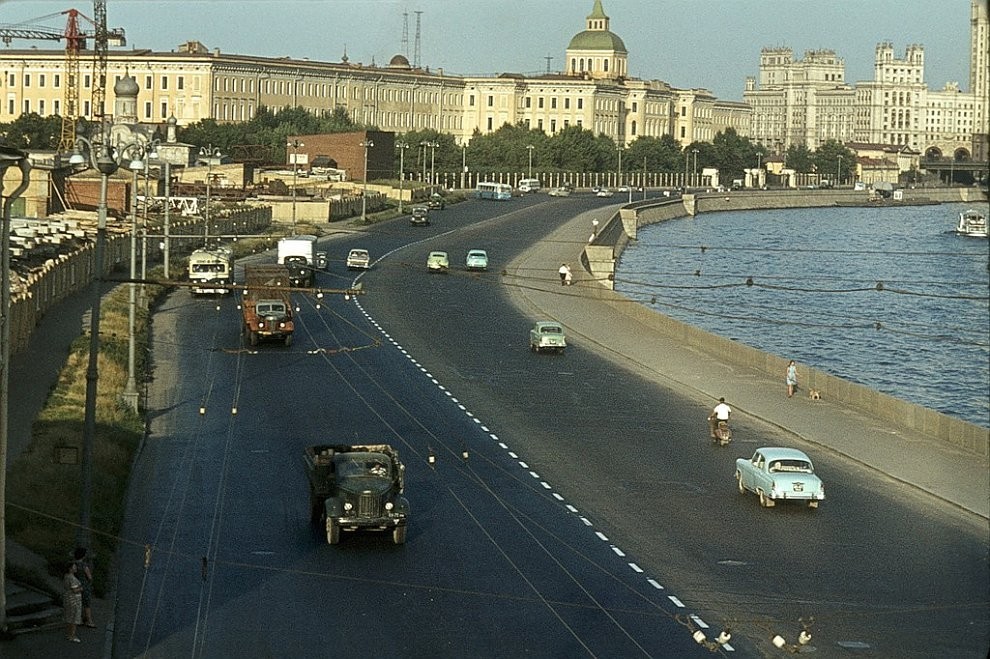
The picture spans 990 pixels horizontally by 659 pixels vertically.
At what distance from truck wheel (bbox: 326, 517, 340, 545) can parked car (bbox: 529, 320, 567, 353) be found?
32.0m

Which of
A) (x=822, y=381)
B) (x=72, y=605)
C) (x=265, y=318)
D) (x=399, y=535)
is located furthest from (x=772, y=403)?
(x=72, y=605)

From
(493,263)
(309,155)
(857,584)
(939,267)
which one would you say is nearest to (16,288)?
(857,584)

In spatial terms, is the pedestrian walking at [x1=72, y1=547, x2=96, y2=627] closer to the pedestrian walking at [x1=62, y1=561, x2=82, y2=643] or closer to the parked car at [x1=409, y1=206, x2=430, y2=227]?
the pedestrian walking at [x1=62, y1=561, x2=82, y2=643]

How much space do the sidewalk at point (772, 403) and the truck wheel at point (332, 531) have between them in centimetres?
1340

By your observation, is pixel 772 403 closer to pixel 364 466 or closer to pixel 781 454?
pixel 781 454

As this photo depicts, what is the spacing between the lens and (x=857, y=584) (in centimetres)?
2972

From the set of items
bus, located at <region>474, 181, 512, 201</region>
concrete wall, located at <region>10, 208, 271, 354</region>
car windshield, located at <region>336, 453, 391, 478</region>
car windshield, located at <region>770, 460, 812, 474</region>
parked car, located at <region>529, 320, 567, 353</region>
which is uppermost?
bus, located at <region>474, 181, 512, 201</region>

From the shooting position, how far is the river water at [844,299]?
7775 centimetres

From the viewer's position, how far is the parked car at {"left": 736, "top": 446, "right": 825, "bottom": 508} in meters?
36.1

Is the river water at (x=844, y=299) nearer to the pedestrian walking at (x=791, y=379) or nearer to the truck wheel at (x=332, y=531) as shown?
the pedestrian walking at (x=791, y=379)

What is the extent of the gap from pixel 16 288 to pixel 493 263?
2084 inches

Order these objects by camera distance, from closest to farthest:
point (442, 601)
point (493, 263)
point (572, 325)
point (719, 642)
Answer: point (719, 642)
point (442, 601)
point (572, 325)
point (493, 263)

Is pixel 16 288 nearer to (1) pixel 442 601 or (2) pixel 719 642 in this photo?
(1) pixel 442 601

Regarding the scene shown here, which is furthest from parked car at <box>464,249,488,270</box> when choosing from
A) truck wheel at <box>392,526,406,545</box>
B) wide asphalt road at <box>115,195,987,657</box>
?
truck wheel at <box>392,526,406,545</box>
